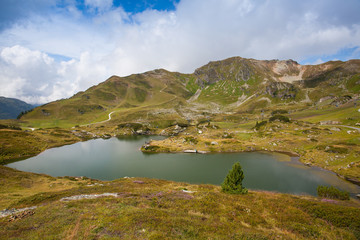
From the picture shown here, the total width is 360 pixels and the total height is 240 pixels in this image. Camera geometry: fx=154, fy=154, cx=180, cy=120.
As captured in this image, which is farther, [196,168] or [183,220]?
[196,168]

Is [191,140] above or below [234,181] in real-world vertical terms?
above

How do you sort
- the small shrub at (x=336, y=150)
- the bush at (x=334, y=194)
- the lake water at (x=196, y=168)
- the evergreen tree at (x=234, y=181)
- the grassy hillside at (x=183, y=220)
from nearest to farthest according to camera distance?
the grassy hillside at (x=183, y=220) < the evergreen tree at (x=234, y=181) < the bush at (x=334, y=194) < the lake water at (x=196, y=168) < the small shrub at (x=336, y=150)

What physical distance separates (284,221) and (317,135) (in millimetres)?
102107

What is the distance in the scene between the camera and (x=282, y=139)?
89.3m

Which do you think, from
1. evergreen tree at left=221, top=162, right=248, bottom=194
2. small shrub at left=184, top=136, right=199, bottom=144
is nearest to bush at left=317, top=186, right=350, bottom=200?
evergreen tree at left=221, top=162, right=248, bottom=194

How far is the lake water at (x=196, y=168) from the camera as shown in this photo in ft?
153

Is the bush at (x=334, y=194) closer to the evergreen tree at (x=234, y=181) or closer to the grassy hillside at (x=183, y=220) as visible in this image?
the grassy hillside at (x=183, y=220)

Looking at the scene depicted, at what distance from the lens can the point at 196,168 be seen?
63.8m

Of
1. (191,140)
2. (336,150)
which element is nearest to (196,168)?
(191,140)

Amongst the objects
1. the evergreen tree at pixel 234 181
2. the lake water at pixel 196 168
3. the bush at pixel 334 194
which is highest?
the evergreen tree at pixel 234 181

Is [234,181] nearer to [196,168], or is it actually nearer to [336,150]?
[196,168]

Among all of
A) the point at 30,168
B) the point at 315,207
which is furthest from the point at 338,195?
the point at 30,168

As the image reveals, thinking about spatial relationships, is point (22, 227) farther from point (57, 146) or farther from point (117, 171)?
point (57, 146)

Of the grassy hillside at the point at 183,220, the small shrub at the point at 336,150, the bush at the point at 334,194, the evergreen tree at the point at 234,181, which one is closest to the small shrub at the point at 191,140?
the small shrub at the point at 336,150
